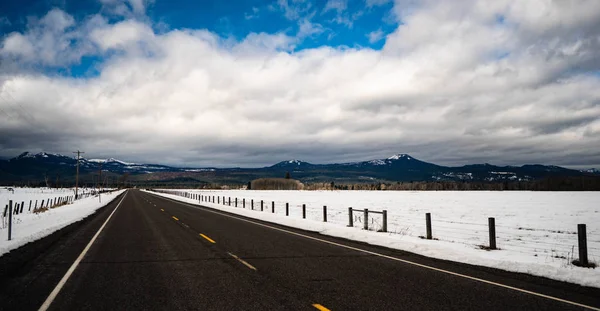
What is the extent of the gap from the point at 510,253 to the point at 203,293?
973 cm

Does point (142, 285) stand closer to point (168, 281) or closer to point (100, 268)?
point (168, 281)

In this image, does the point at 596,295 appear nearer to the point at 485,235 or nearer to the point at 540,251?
the point at 540,251

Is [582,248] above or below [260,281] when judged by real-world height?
above

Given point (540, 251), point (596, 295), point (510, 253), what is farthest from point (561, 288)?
point (540, 251)

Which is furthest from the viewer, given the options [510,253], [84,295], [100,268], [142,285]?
[510,253]

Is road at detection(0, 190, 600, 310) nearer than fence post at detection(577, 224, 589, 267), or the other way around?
road at detection(0, 190, 600, 310)

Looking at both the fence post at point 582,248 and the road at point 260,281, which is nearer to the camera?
the road at point 260,281

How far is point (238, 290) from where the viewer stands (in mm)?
6699

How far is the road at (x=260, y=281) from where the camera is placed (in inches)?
236

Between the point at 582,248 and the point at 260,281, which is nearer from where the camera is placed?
the point at 260,281

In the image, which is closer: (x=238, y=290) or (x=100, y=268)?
(x=238, y=290)

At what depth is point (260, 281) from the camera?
735cm

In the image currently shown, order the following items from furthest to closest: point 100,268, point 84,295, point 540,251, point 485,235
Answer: point 485,235
point 540,251
point 100,268
point 84,295

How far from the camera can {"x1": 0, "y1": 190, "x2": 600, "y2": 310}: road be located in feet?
19.7
